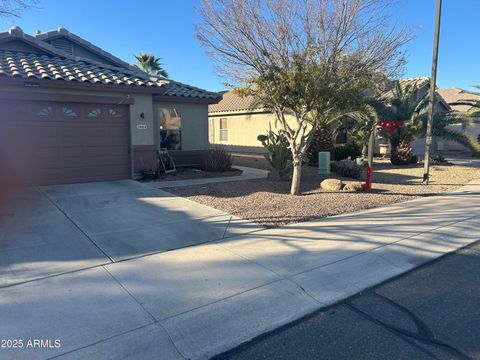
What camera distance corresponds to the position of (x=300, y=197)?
9.70 metres

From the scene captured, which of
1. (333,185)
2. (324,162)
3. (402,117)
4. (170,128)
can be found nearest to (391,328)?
(333,185)

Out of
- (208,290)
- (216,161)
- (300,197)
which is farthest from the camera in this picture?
(216,161)

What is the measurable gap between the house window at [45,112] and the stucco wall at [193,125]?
15.1ft

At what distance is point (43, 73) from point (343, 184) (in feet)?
30.4

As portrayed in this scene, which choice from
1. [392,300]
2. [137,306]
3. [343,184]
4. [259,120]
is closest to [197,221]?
[137,306]

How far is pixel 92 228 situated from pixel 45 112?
557 cm

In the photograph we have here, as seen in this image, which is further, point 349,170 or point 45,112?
point 349,170

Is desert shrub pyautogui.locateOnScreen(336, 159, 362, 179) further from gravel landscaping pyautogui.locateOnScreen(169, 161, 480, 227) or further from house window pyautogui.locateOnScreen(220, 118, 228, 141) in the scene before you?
house window pyautogui.locateOnScreen(220, 118, 228, 141)

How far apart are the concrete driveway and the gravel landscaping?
0.63m

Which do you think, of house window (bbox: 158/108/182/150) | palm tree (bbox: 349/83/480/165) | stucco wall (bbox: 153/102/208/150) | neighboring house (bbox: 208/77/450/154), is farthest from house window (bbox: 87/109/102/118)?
neighboring house (bbox: 208/77/450/154)

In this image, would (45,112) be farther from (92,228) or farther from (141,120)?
(92,228)

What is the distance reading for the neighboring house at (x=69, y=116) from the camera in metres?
9.95

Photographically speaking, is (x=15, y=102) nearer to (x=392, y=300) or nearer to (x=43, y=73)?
(x=43, y=73)

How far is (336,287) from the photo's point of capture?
14.8ft
